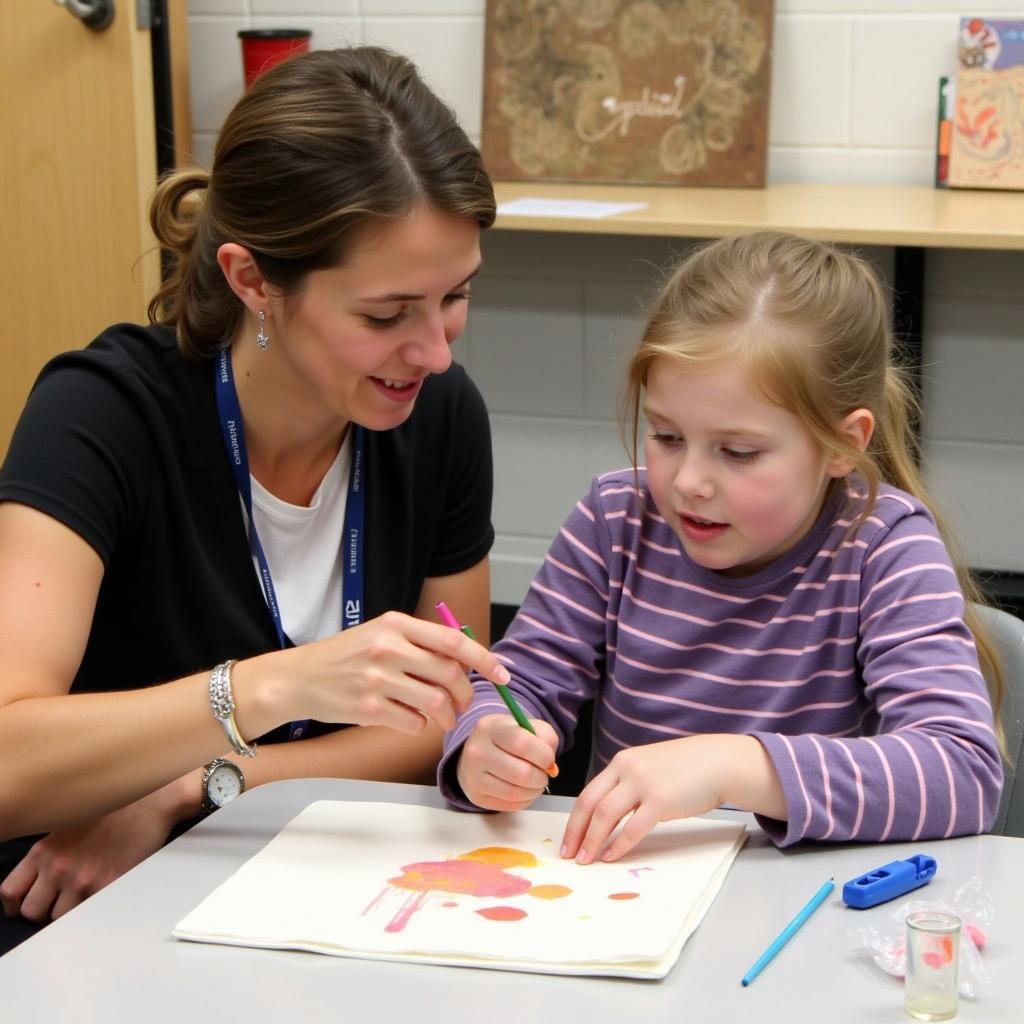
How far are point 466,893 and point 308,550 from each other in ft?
1.91

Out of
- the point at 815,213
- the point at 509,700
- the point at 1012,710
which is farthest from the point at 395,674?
the point at 815,213

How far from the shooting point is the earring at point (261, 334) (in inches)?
55.6

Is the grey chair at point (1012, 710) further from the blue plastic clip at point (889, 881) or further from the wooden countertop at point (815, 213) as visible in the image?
the wooden countertop at point (815, 213)

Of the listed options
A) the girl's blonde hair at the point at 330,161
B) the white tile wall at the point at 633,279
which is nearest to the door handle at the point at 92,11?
the white tile wall at the point at 633,279

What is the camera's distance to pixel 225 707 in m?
1.15

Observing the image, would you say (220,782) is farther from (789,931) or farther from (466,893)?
(789,931)

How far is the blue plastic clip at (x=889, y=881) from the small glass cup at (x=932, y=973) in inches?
4.8

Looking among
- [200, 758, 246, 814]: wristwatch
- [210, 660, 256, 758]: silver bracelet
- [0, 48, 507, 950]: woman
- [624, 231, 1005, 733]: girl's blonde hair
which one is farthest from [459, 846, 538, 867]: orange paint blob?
[624, 231, 1005, 733]: girl's blonde hair

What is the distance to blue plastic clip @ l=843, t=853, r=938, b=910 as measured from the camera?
3.15ft

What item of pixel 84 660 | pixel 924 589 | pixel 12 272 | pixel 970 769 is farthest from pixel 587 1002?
pixel 12 272

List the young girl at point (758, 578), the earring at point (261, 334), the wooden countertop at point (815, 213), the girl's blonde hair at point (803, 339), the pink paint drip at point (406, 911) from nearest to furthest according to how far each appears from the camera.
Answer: the pink paint drip at point (406, 911) → the young girl at point (758, 578) → the girl's blonde hair at point (803, 339) → the earring at point (261, 334) → the wooden countertop at point (815, 213)

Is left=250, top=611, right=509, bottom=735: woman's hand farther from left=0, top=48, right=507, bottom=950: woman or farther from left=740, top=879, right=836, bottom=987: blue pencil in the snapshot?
left=740, top=879, right=836, bottom=987: blue pencil

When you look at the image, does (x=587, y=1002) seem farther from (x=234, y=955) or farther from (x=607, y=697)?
(x=607, y=697)

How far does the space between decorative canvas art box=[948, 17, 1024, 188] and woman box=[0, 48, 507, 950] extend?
4.22 feet
